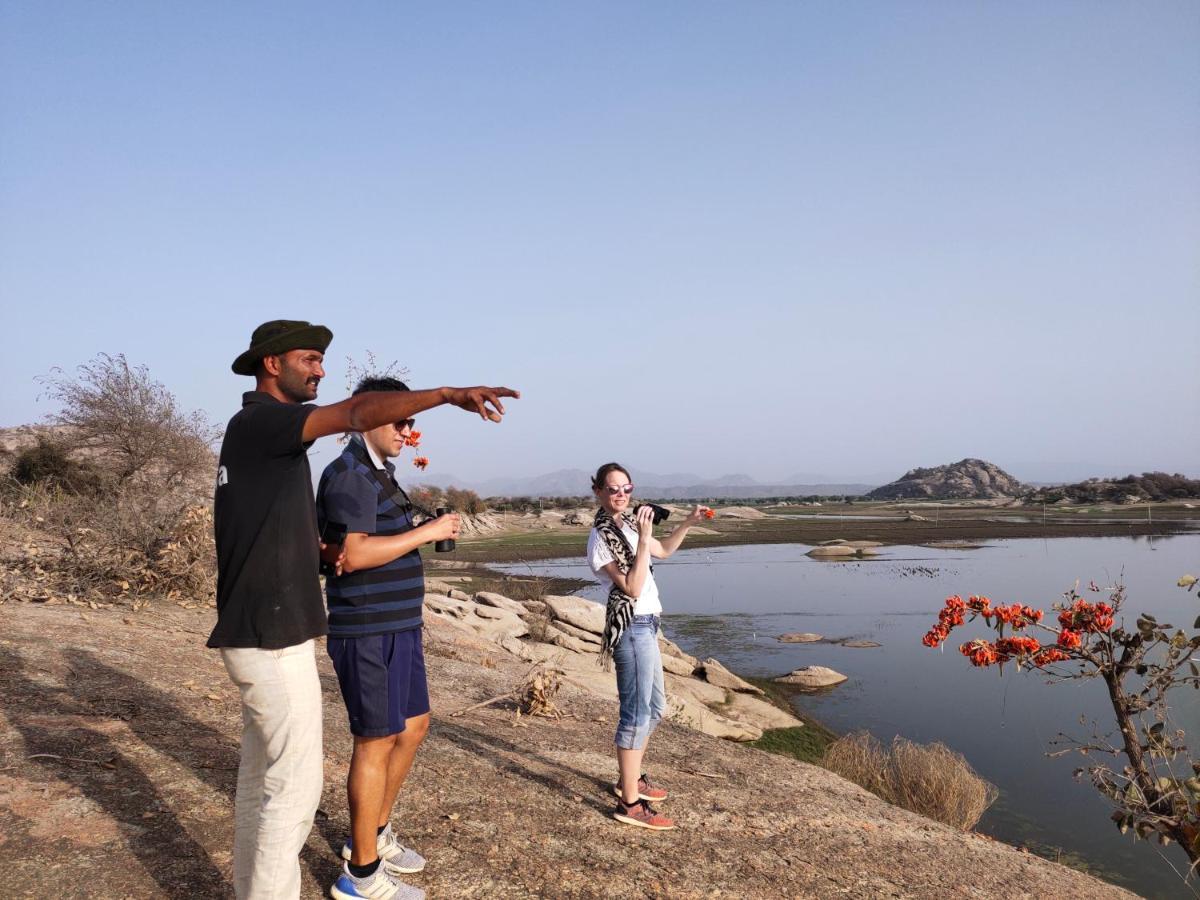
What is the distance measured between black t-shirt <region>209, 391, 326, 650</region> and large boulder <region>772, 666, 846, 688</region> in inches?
566

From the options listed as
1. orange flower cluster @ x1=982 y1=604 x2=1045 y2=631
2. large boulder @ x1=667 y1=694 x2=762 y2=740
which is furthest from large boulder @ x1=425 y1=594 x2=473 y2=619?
orange flower cluster @ x1=982 y1=604 x2=1045 y2=631

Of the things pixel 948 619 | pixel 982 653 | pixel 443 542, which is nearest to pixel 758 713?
pixel 948 619

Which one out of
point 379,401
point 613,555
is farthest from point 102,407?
point 379,401

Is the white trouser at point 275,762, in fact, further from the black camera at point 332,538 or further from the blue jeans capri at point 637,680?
the blue jeans capri at point 637,680

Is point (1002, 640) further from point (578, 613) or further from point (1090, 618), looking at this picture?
point (578, 613)

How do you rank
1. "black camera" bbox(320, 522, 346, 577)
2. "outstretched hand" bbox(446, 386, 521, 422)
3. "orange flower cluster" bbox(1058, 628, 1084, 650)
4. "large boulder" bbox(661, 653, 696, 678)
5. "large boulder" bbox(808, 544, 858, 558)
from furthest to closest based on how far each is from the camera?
"large boulder" bbox(808, 544, 858, 558), "large boulder" bbox(661, 653, 696, 678), "orange flower cluster" bbox(1058, 628, 1084, 650), "black camera" bbox(320, 522, 346, 577), "outstretched hand" bbox(446, 386, 521, 422)

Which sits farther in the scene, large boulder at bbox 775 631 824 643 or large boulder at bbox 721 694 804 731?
large boulder at bbox 775 631 824 643

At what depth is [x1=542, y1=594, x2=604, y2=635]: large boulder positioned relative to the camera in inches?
668

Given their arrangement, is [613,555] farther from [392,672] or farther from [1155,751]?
[1155,751]

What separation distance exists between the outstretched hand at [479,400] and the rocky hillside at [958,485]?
140m

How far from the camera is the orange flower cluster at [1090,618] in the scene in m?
4.81

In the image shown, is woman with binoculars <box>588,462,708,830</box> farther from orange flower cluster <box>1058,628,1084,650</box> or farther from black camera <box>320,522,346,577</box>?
orange flower cluster <box>1058,628,1084,650</box>

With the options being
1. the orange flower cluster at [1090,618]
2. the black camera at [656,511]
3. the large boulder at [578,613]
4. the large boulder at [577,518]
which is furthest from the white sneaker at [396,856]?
the large boulder at [577,518]

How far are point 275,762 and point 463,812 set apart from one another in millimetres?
2302
